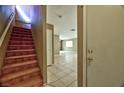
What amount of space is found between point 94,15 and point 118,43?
0.32 metres

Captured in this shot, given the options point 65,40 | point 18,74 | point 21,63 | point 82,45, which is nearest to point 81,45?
point 82,45

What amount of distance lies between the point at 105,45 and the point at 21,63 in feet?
5.21

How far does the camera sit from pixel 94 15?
112 cm

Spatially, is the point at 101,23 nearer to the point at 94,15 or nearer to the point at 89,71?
the point at 94,15

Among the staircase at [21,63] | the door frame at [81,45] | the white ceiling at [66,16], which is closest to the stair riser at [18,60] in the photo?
the staircase at [21,63]

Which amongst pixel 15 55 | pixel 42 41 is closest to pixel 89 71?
pixel 42 41

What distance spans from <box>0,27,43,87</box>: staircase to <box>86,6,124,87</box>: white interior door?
0.83 m

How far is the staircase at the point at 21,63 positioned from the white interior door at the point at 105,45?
0.83m

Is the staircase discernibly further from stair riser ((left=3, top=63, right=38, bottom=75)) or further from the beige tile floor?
the beige tile floor

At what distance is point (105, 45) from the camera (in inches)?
43.5

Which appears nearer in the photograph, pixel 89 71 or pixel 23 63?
pixel 89 71

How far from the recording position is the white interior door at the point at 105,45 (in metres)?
1.07

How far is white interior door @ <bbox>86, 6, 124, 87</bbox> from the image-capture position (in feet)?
3.50

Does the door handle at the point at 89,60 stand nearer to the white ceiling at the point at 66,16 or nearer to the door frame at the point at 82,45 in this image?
the door frame at the point at 82,45
